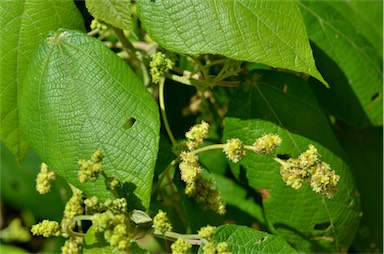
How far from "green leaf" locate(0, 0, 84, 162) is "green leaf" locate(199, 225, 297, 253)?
663 millimetres

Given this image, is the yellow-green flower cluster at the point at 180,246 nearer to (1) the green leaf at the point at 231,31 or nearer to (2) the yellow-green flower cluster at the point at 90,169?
(2) the yellow-green flower cluster at the point at 90,169

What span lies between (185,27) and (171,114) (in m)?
0.60

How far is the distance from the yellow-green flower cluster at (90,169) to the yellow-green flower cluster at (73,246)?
0.21 meters

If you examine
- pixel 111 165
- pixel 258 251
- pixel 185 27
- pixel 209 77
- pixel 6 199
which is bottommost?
pixel 6 199

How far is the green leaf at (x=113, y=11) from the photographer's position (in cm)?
155

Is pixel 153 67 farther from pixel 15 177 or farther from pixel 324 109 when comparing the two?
pixel 15 177

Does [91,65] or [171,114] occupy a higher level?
[91,65]

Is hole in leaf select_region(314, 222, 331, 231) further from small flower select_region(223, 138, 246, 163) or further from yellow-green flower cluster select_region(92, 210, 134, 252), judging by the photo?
yellow-green flower cluster select_region(92, 210, 134, 252)

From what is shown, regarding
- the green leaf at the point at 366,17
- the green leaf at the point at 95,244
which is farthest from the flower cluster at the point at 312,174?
the green leaf at the point at 366,17

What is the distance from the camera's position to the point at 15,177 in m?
2.71

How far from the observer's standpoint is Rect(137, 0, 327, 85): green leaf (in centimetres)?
146

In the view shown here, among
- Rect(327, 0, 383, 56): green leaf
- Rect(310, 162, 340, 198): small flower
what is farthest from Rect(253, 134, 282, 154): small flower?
Rect(327, 0, 383, 56): green leaf

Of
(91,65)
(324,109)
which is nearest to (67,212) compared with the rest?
(91,65)

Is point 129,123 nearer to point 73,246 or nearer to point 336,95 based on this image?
point 73,246
